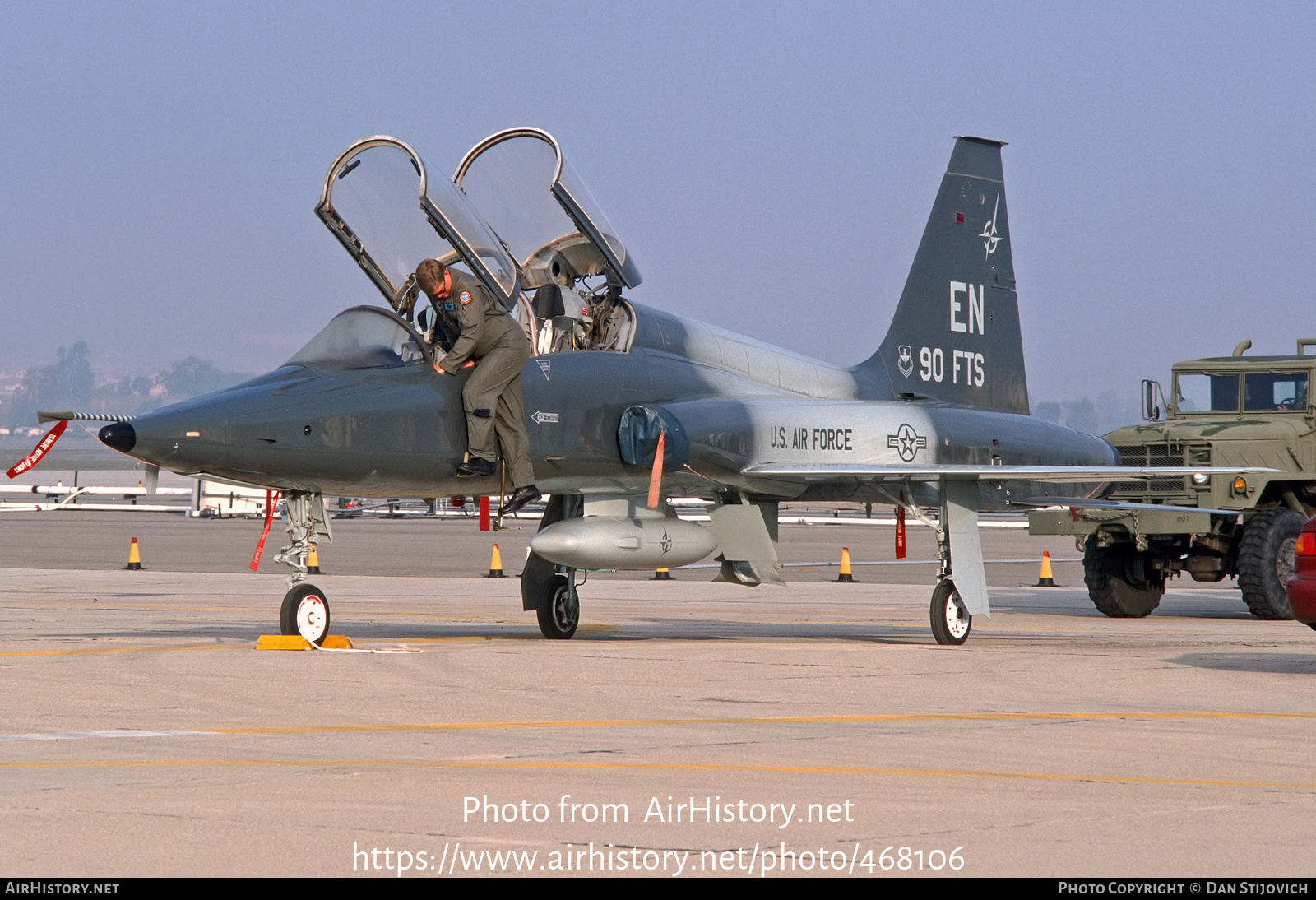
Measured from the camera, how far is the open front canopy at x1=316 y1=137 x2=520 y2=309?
463 inches

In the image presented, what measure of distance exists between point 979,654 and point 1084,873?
8093 millimetres

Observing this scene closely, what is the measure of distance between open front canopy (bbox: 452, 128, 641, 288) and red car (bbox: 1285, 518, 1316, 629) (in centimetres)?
586

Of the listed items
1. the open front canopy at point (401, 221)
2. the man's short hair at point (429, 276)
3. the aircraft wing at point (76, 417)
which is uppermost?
the open front canopy at point (401, 221)

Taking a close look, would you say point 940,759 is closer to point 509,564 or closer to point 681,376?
point 681,376

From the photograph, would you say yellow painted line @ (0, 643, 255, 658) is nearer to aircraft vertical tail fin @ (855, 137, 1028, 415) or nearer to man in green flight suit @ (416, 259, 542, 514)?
man in green flight suit @ (416, 259, 542, 514)


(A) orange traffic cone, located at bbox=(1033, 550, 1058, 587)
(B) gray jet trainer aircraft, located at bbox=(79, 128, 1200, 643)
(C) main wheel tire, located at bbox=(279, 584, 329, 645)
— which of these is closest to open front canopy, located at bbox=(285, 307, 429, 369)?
(B) gray jet trainer aircraft, located at bbox=(79, 128, 1200, 643)

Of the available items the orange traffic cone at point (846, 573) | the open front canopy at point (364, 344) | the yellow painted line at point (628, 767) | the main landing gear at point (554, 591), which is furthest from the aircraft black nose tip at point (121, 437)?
the orange traffic cone at point (846, 573)

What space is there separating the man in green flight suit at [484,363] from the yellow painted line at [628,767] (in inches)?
199

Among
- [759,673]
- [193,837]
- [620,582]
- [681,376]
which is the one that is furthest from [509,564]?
[193,837]

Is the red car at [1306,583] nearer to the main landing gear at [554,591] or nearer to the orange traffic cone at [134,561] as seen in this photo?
the main landing gear at [554,591]

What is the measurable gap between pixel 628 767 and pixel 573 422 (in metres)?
6.06

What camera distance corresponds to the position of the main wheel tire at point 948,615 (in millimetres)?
13367

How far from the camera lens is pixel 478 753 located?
22.5ft

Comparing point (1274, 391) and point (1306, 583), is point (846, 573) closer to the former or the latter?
point (1274, 391)
